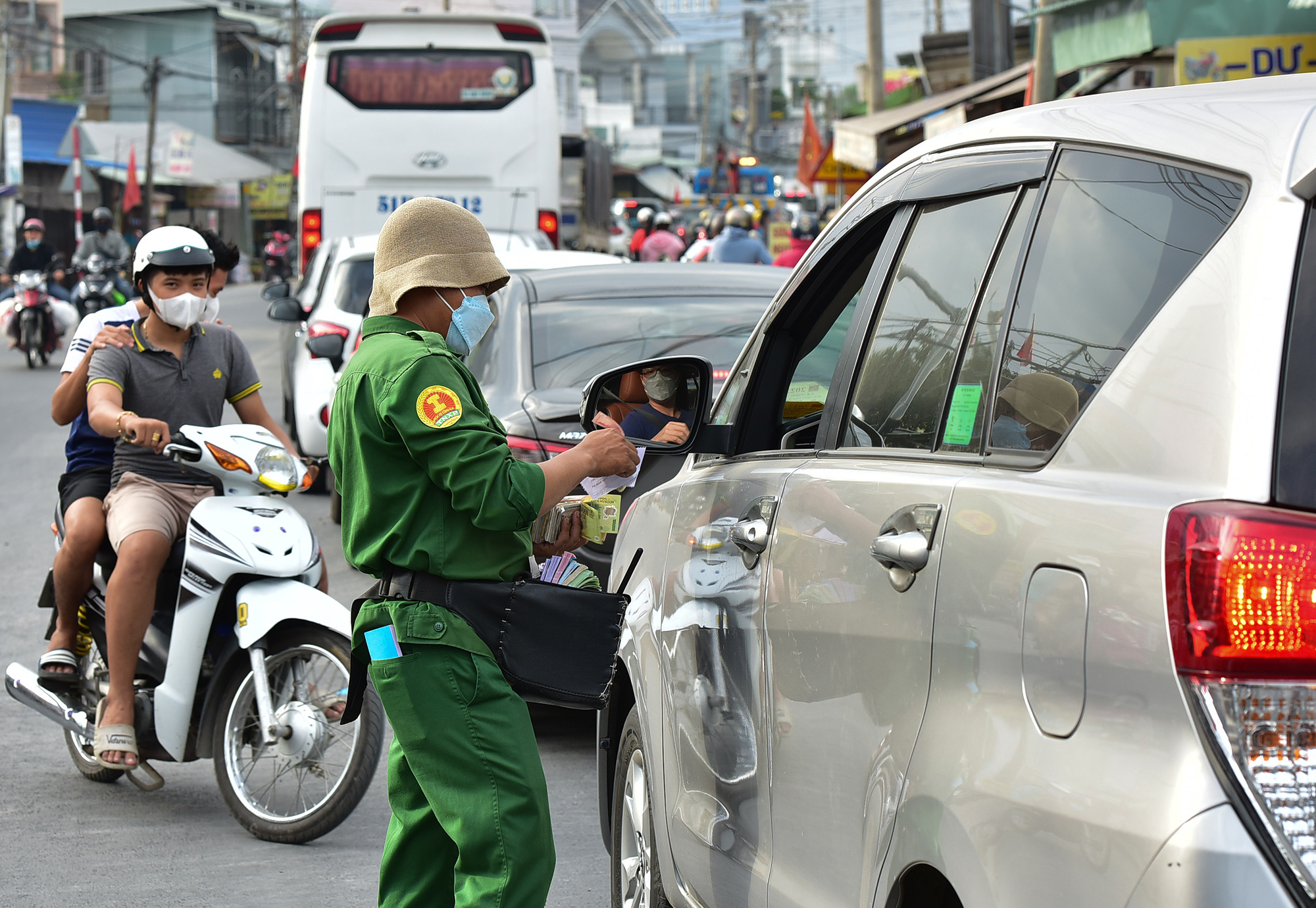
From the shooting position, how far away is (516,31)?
17.7 meters

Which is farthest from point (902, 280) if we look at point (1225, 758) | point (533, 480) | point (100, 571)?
point (100, 571)

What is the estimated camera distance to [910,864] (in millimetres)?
2084

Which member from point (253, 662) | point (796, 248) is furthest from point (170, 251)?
point (796, 248)

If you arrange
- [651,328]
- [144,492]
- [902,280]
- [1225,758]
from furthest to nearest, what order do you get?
[651,328]
[144,492]
[902,280]
[1225,758]

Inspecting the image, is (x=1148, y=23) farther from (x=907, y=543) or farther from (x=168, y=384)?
(x=907, y=543)

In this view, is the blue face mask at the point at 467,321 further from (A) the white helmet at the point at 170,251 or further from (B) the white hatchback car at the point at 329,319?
(B) the white hatchback car at the point at 329,319

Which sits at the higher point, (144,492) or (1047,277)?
(1047,277)

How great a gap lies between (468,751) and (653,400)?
855mm

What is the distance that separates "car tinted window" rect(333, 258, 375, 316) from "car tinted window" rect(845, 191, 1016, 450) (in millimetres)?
8694

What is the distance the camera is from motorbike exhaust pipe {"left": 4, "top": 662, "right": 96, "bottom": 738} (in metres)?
5.08

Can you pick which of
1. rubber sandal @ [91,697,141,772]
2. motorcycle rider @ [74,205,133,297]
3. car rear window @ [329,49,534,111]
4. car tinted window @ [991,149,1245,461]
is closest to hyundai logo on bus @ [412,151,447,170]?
car rear window @ [329,49,534,111]

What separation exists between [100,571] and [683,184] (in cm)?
8217

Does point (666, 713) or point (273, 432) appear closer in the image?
point (666, 713)

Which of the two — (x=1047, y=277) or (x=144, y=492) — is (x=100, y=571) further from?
(x=1047, y=277)
